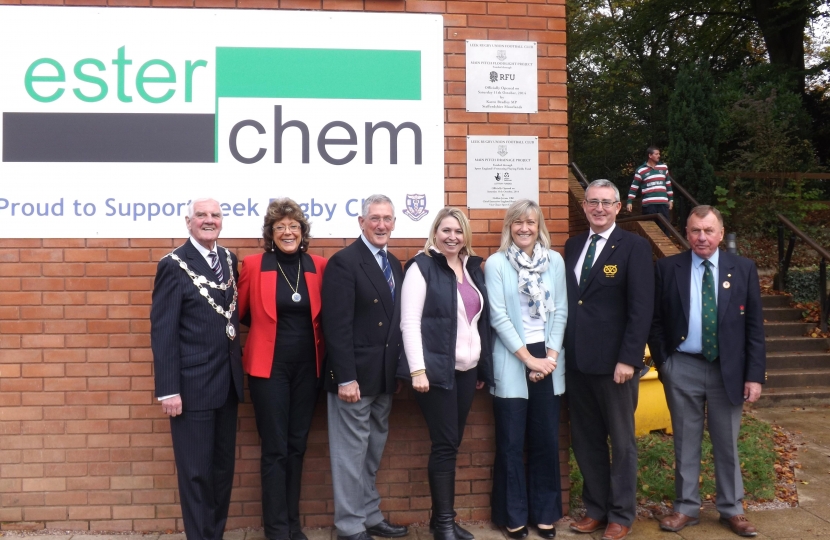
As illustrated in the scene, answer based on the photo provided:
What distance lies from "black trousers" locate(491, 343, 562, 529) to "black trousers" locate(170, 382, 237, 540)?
157 cm

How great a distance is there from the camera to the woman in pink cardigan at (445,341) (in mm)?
3922

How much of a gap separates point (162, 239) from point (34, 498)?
1.72 metres

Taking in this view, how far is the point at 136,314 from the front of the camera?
436cm

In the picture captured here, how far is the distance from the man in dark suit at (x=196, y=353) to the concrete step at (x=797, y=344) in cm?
694

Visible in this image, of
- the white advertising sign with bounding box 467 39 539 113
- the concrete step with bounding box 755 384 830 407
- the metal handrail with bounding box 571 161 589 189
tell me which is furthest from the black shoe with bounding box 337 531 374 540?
the metal handrail with bounding box 571 161 589 189

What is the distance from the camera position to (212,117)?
4.42m

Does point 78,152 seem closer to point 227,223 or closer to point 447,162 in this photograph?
point 227,223

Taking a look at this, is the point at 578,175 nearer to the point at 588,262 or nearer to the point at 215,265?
the point at 588,262

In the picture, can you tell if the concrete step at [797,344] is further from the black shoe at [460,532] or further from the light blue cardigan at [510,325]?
the black shoe at [460,532]

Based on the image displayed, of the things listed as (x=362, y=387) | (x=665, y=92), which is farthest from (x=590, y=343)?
(x=665, y=92)

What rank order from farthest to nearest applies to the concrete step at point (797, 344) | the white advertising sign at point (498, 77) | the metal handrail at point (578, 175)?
the metal handrail at point (578, 175), the concrete step at point (797, 344), the white advertising sign at point (498, 77)

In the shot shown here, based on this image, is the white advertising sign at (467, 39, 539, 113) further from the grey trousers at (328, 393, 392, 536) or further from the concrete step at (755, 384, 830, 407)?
the concrete step at (755, 384, 830, 407)

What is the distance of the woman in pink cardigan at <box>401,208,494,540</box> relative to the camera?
3922mm

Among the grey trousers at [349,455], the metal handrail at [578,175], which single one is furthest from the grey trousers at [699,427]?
the metal handrail at [578,175]
